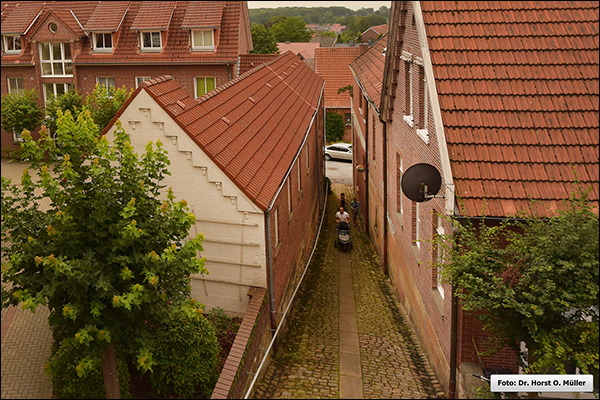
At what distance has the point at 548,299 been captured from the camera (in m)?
→ 7.21

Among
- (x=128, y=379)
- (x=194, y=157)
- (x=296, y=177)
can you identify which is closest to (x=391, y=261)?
(x=296, y=177)

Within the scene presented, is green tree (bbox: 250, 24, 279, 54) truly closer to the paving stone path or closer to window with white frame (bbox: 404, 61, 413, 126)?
the paving stone path

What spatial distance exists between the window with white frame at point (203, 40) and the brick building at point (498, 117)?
2347cm

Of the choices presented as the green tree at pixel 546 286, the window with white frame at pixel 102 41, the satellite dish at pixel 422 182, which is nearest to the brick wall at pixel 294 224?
the satellite dish at pixel 422 182

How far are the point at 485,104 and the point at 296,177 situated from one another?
8.91 meters

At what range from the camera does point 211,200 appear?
484 inches

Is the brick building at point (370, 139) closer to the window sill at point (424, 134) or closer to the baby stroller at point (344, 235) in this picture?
the baby stroller at point (344, 235)

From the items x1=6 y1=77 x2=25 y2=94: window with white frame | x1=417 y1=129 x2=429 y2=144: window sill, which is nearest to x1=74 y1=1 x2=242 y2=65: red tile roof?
x1=6 y1=77 x2=25 y2=94: window with white frame

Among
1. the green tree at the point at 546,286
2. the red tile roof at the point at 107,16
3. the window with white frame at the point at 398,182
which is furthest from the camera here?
the red tile roof at the point at 107,16

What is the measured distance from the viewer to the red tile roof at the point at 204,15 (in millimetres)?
34125

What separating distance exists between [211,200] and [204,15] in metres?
25.3

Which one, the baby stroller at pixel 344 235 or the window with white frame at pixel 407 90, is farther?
the baby stroller at pixel 344 235

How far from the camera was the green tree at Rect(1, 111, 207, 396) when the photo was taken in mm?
7863

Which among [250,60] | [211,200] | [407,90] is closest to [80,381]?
[211,200]
